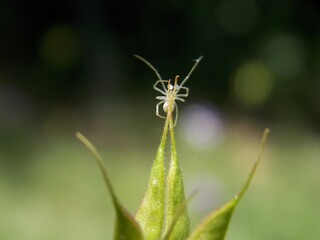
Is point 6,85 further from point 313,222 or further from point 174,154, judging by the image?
point 174,154

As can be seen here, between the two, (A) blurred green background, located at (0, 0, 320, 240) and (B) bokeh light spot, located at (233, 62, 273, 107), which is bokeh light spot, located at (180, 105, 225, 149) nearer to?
(A) blurred green background, located at (0, 0, 320, 240)

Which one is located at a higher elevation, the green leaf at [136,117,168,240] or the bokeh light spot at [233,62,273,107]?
the bokeh light spot at [233,62,273,107]

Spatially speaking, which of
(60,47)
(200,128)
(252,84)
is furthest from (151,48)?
(200,128)

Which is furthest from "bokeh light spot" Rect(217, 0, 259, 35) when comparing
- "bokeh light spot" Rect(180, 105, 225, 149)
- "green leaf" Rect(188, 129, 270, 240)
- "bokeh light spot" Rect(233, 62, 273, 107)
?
"green leaf" Rect(188, 129, 270, 240)

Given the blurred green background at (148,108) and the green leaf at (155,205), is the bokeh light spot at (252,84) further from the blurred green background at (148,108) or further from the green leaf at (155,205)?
the green leaf at (155,205)

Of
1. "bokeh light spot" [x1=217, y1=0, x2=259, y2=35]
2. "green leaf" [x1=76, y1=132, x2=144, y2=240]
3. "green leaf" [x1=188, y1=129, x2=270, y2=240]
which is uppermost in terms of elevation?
"bokeh light spot" [x1=217, y1=0, x2=259, y2=35]

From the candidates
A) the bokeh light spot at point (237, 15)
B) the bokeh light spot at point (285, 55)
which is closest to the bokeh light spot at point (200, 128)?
the bokeh light spot at point (285, 55)

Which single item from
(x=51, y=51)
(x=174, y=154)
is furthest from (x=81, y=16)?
(x=174, y=154)
